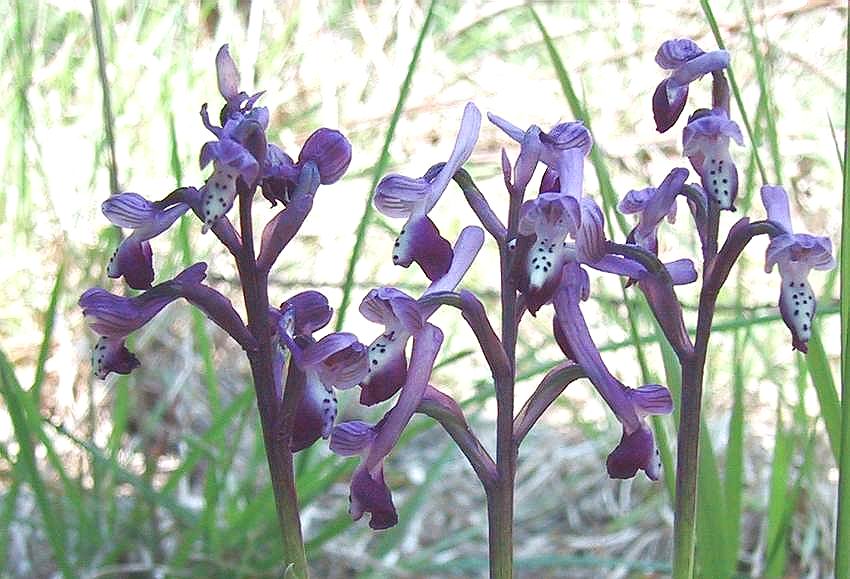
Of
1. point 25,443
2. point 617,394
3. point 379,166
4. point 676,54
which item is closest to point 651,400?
point 617,394

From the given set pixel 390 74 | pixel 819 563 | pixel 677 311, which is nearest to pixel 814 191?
pixel 390 74

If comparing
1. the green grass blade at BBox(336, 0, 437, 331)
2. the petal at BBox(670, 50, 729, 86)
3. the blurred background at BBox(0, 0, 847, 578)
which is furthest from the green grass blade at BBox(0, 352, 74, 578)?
the petal at BBox(670, 50, 729, 86)

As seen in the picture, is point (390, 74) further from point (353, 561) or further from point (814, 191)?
point (353, 561)

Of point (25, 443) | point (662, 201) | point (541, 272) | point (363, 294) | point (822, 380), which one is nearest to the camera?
point (541, 272)

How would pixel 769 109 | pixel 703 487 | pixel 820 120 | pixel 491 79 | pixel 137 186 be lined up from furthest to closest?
pixel 491 79
pixel 820 120
pixel 137 186
pixel 769 109
pixel 703 487

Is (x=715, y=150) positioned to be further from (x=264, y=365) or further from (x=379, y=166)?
(x=379, y=166)

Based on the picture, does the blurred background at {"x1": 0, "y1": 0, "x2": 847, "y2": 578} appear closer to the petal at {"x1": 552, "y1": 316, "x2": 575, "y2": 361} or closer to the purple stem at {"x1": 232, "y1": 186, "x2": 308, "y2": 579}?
the petal at {"x1": 552, "y1": 316, "x2": 575, "y2": 361}

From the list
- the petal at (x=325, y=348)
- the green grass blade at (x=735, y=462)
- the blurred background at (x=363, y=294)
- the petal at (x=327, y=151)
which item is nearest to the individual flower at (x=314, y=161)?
the petal at (x=327, y=151)
